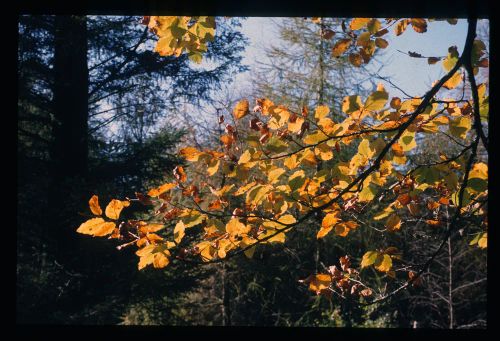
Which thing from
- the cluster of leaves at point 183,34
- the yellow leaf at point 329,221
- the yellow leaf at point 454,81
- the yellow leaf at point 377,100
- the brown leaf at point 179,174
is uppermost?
the cluster of leaves at point 183,34

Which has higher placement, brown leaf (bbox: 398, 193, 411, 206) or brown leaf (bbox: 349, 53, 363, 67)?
brown leaf (bbox: 349, 53, 363, 67)

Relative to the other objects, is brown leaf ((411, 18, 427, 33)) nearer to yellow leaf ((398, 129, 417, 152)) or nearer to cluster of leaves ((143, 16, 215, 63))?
yellow leaf ((398, 129, 417, 152))

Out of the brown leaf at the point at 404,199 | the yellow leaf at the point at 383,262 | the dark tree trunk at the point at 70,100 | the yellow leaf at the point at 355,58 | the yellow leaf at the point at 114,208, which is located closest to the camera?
the yellow leaf at the point at 114,208

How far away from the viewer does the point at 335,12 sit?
2.52ft

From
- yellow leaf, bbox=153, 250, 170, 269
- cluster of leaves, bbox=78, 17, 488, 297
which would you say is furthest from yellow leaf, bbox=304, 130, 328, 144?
yellow leaf, bbox=153, 250, 170, 269

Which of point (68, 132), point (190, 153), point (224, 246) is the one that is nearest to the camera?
point (190, 153)

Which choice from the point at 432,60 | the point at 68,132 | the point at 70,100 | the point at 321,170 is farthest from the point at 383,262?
the point at 70,100

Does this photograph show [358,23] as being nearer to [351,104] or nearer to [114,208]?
[351,104]

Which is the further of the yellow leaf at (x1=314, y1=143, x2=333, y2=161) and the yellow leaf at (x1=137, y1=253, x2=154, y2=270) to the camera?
the yellow leaf at (x1=314, y1=143, x2=333, y2=161)

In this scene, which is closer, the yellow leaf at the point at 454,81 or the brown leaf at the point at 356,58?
the yellow leaf at the point at 454,81

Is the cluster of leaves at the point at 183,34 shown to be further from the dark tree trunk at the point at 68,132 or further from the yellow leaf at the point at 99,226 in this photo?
the dark tree trunk at the point at 68,132

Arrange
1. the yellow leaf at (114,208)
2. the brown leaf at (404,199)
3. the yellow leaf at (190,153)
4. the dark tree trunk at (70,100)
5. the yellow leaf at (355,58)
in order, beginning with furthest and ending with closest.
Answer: the dark tree trunk at (70,100) → the brown leaf at (404,199) → the yellow leaf at (355,58) → the yellow leaf at (190,153) → the yellow leaf at (114,208)

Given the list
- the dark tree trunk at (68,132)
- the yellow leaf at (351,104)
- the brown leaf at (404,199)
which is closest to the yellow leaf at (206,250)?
the yellow leaf at (351,104)

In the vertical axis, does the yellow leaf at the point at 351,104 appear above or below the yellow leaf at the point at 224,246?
above
